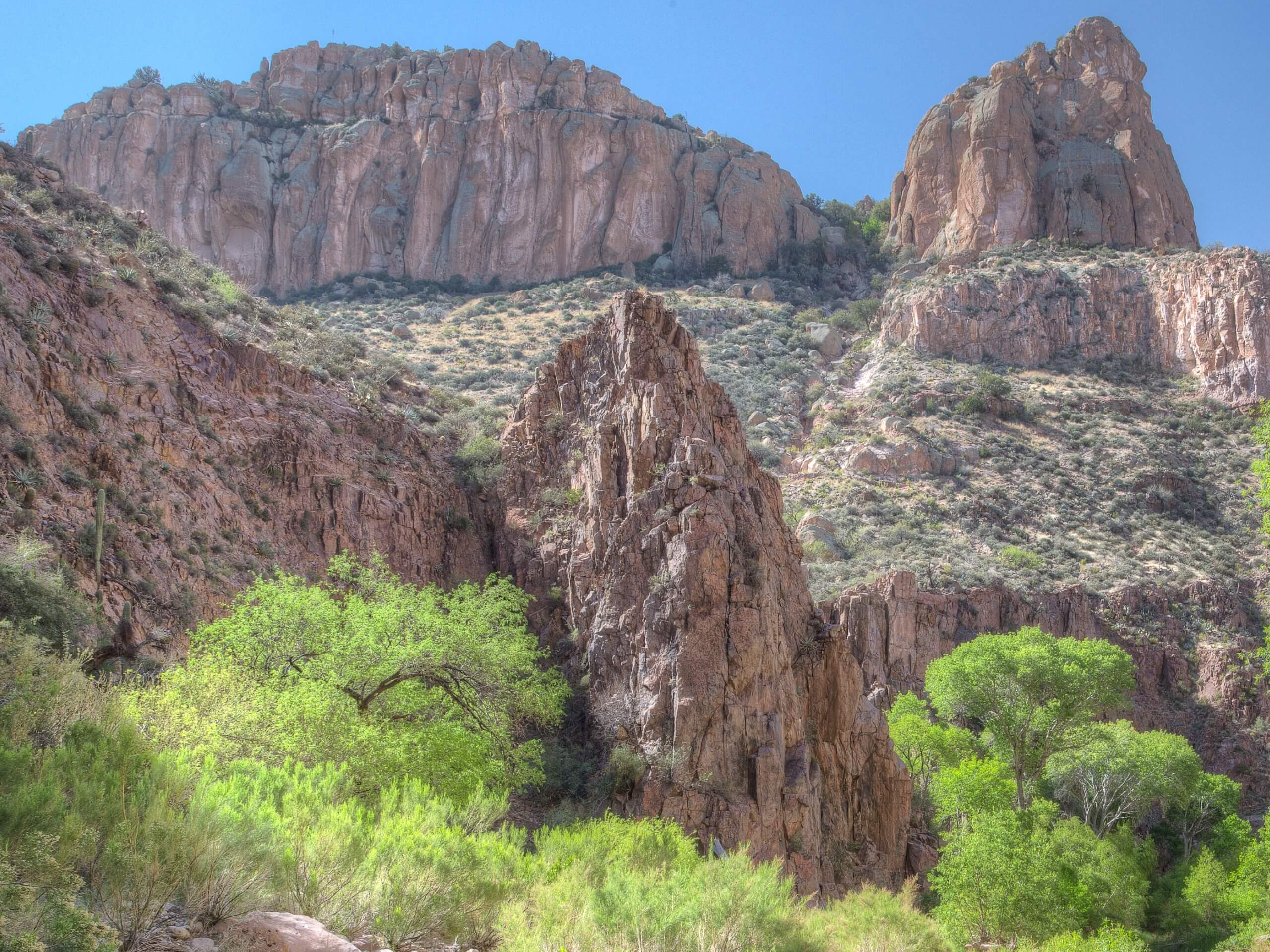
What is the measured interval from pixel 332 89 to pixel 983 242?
5804cm

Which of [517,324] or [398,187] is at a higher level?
[398,187]

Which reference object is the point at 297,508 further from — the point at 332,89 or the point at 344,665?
the point at 332,89

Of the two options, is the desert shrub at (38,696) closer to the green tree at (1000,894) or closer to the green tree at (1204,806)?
the green tree at (1000,894)

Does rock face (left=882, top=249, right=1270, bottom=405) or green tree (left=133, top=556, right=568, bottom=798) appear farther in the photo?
rock face (left=882, top=249, right=1270, bottom=405)

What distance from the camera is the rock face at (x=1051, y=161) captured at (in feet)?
220

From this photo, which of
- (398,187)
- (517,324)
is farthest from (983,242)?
(398,187)

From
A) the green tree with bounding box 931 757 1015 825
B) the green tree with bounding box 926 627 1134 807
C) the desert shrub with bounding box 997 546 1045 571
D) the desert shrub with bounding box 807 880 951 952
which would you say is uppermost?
the desert shrub with bounding box 997 546 1045 571

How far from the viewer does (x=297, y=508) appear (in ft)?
87.6

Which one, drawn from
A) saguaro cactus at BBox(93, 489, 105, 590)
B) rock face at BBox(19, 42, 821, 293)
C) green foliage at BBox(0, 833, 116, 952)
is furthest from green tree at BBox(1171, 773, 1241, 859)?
rock face at BBox(19, 42, 821, 293)

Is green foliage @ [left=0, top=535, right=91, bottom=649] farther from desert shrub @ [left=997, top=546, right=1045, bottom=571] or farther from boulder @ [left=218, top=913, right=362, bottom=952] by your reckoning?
desert shrub @ [left=997, top=546, right=1045, bottom=571]

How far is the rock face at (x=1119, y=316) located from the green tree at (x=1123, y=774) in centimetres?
2786

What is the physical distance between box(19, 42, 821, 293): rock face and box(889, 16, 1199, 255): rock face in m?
11.8

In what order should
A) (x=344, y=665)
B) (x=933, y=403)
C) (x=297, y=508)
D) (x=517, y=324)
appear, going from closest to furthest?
1. (x=344, y=665)
2. (x=297, y=508)
3. (x=933, y=403)
4. (x=517, y=324)

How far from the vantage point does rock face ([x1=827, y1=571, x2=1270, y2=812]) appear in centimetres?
3697
